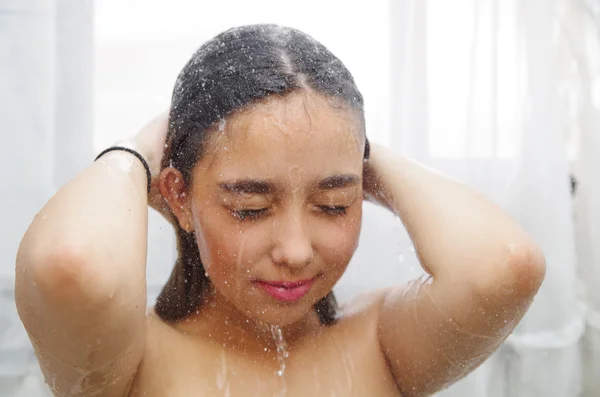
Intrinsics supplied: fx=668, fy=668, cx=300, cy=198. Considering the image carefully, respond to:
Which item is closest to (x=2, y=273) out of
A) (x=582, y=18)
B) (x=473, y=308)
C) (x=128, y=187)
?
(x=128, y=187)

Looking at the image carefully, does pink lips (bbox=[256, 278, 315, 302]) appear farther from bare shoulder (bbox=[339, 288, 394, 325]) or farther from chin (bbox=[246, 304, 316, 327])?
bare shoulder (bbox=[339, 288, 394, 325])

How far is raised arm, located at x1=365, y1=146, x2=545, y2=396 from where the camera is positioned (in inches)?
31.2

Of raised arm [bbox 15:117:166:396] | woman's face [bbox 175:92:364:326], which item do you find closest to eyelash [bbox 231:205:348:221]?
woman's face [bbox 175:92:364:326]

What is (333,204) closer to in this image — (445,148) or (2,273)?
(445,148)

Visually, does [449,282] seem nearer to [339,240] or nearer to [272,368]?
[339,240]

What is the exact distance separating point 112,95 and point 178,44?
16 cm

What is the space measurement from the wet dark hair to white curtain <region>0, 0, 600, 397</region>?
45cm

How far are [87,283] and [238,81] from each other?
32cm

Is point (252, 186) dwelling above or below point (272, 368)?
above

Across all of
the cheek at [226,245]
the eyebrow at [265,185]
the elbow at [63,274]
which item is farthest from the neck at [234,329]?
the elbow at [63,274]

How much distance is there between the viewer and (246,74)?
81 centimetres

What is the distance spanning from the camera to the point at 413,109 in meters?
1.35

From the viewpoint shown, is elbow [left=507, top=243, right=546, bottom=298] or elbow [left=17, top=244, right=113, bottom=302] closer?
elbow [left=17, top=244, right=113, bottom=302]

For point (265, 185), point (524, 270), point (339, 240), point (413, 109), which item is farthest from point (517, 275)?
point (413, 109)
